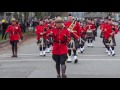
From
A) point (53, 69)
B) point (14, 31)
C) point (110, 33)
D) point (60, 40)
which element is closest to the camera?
point (60, 40)

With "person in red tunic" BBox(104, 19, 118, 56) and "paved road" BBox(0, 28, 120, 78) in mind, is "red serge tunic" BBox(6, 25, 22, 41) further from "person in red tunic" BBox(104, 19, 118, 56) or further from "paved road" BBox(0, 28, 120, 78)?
"person in red tunic" BBox(104, 19, 118, 56)

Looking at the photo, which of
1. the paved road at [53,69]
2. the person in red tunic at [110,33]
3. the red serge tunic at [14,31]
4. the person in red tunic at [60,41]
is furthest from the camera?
the person in red tunic at [110,33]

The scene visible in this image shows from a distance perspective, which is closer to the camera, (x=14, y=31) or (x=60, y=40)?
(x=60, y=40)

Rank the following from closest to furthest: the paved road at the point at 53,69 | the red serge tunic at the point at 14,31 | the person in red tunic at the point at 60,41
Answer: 1. the person in red tunic at the point at 60,41
2. the paved road at the point at 53,69
3. the red serge tunic at the point at 14,31

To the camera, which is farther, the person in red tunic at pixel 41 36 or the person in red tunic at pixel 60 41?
the person in red tunic at pixel 41 36

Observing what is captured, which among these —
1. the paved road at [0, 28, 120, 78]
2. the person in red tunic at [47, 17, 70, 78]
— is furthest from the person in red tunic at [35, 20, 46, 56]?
the person in red tunic at [47, 17, 70, 78]

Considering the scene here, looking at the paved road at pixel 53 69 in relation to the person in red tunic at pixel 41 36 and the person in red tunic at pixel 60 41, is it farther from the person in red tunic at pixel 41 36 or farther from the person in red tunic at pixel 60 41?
the person in red tunic at pixel 41 36

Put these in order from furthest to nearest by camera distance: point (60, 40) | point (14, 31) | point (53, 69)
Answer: point (14, 31)
point (53, 69)
point (60, 40)

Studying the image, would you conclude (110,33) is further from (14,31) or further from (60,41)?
(60,41)

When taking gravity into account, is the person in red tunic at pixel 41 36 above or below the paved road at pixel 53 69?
above

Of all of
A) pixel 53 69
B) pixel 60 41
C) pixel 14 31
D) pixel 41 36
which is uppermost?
pixel 14 31

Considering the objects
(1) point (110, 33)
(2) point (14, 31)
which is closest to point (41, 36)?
(2) point (14, 31)

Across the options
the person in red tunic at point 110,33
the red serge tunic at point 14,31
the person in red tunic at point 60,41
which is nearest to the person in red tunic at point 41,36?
the red serge tunic at point 14,31
